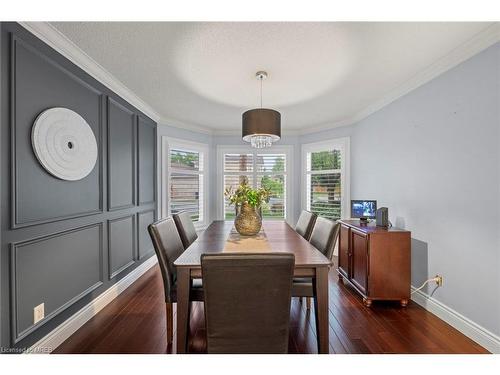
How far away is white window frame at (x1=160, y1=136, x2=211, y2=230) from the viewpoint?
376 centimetres

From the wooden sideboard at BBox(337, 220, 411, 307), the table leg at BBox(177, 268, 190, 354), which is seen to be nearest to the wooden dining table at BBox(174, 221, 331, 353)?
the table leg at BBox(177, 268, 190, 354)

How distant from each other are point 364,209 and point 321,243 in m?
1.12

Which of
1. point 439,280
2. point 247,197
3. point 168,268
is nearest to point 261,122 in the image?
point 247,197

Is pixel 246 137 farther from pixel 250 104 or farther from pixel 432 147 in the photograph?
pixel 432 147

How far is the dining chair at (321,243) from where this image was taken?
5.66 feet

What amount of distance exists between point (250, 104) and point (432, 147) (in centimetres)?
215

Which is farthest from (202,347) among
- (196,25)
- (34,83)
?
(196,25)

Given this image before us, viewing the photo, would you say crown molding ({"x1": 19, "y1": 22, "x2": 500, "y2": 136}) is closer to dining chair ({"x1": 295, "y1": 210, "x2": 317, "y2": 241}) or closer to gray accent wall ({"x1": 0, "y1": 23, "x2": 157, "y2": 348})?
gray accent wall ({"x1": 0, "y1": 23, "x2": 157, "y2": 348})

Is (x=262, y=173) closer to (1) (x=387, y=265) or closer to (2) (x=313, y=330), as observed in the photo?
(1) (x=387, y=265)

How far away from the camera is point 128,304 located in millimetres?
2375

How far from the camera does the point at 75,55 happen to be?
74.9 inches

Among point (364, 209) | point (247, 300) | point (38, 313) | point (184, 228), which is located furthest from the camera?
point (364, 209)

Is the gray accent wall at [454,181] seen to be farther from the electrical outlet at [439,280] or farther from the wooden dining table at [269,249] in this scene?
the wooden dining table at [269,249]

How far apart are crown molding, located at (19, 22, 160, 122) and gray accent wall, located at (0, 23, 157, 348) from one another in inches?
2.2
